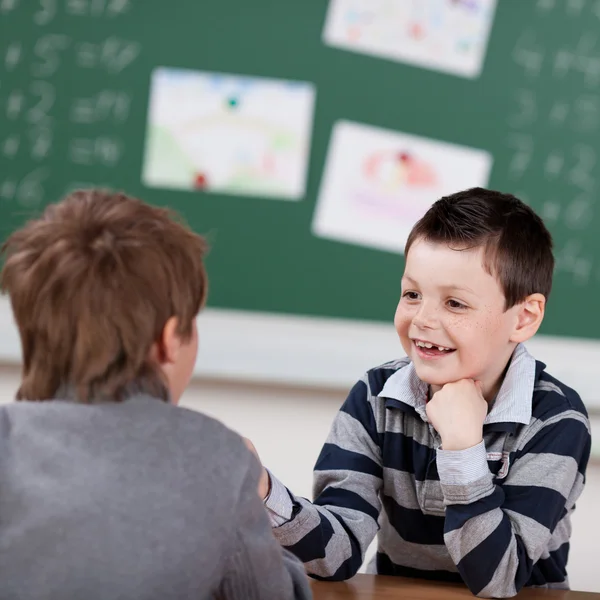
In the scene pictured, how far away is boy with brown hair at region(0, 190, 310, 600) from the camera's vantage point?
0.91 metres

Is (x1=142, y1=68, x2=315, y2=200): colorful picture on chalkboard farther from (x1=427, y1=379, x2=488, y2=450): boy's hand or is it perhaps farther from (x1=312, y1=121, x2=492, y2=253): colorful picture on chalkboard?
(x1=427, y1=379, x2=488, y2=450): boy's hand

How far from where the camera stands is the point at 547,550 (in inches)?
58.2

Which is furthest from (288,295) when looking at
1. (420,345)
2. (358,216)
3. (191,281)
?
(191,281)

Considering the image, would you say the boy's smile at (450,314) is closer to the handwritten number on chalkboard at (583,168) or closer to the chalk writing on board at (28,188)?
the handwritten number on chalkboard at (583,168)

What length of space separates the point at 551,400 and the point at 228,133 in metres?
1.45

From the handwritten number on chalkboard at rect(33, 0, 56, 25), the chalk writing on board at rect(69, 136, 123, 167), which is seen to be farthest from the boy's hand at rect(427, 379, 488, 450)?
the handwritten number on chalkboard at rect(33, 0, 56, 25)

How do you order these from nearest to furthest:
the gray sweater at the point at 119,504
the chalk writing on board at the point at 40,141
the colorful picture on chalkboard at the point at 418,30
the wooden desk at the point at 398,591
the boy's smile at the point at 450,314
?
the gray sweater at the point at 119,504 < the wooden desk at the point at 398,591 < the boy's smile at the point at 450,314 < the colorful picture on chalkboard at the point at 418,30 < the chalk writing on board at the point at 40,141

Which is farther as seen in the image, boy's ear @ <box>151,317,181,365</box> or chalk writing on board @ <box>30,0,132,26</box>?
chalk writing on board @ <box>30,0,132,26</box>

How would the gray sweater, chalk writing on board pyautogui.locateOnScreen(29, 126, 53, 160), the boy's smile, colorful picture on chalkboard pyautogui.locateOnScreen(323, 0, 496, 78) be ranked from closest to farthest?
Answer: 1. the gray sweater
2. the boy's smile
3. colorful picture on chalkboard pyautogui.locateOnScreen(323, 0, 496, 78)
4. chalk writing on board pyautogui.locateOnScreen(29, 126, 53, 160)

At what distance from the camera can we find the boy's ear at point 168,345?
0.99 meters

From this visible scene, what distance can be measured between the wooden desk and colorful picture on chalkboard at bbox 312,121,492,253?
1423mm

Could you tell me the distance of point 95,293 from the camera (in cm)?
95

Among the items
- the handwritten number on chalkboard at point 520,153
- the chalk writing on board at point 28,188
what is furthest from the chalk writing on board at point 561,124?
the chalk writing on board at point 28,188

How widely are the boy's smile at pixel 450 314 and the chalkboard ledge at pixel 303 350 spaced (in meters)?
1.15
